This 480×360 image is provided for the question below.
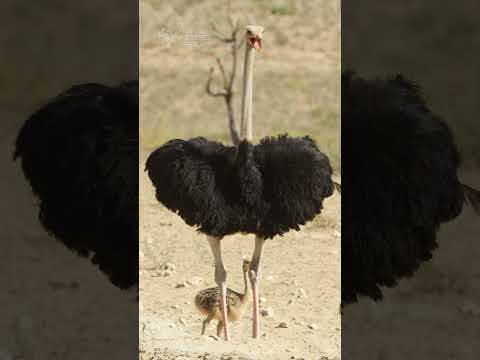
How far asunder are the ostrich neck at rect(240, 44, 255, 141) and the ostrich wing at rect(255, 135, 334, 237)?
10 cm

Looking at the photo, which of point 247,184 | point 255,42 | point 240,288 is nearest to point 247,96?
point 255,42

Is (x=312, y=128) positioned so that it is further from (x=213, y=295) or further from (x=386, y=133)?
(x=213, y=295)

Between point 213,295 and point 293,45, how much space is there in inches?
52.1

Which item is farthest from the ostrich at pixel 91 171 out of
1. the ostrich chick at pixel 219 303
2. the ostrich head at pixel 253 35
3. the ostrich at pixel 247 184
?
the ostrich head at pixel 253 35

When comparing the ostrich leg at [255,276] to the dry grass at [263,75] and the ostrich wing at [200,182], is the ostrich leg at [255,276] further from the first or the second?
the dry grass at [263,75]

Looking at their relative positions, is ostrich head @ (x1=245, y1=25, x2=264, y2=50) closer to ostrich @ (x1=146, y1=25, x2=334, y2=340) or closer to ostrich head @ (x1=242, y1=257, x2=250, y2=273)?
ostrich @ (x1=146, y1=25, x2=334, y2=340)

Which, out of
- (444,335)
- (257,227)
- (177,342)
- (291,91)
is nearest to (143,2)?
(291,91)

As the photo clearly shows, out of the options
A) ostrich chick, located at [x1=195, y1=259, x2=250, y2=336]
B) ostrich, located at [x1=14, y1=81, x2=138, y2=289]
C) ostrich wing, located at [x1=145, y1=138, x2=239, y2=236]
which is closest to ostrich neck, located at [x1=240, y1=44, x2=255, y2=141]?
ostrich wing, located at [x1=145, y1=138, x2=239, y2=236]

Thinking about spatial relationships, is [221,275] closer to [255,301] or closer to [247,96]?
[255,301]

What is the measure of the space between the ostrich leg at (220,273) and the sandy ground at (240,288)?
0.05 meters

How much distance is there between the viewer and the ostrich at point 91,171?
6.32 m

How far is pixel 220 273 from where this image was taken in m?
5.79

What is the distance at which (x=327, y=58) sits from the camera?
5.79 metres

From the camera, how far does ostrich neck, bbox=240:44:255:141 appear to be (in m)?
5.66
